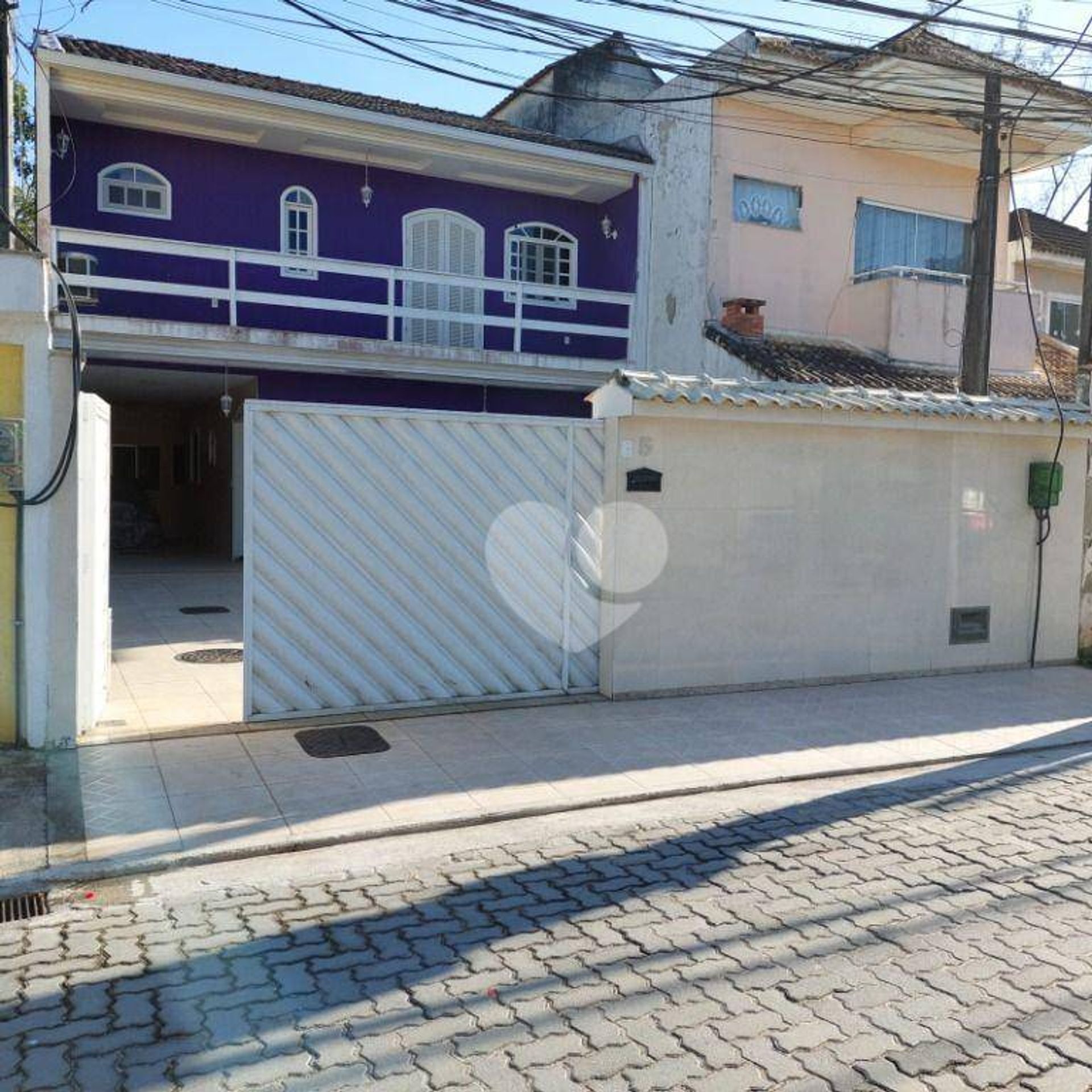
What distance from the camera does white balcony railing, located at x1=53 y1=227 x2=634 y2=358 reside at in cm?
1284

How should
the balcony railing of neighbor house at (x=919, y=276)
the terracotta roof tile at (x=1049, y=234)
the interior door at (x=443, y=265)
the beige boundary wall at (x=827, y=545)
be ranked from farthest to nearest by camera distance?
the terracotta roof tile at (x=1049, y=234), the balcony railing of neighbor house at (x=919, y=276), the interior door at (x=443, y=265), the beige boundary wall at (x=827, y=545)

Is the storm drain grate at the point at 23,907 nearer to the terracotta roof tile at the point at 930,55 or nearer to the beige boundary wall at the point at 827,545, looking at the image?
the beige boundary wall at the point at 827,545

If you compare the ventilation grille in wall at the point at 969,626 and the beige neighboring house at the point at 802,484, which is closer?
the beige neighboring house at the point at 802,484

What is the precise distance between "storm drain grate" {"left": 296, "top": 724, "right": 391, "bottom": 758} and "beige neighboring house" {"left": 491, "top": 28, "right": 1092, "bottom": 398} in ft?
30.7

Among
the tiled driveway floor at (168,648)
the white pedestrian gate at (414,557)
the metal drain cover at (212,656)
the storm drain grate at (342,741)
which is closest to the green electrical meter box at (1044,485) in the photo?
the white pedestrian gate at (414,557)

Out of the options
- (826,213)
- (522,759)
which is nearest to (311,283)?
(826,213)

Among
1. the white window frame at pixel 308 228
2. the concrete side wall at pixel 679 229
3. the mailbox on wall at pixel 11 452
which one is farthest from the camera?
the concrete side wall at pixel 679 229

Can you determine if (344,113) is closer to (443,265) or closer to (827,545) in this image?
(443,265)

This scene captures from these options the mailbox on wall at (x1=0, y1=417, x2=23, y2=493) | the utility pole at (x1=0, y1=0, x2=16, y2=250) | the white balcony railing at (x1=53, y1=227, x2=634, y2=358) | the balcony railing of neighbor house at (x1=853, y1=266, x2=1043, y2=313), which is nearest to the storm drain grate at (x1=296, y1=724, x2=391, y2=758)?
the mailbox on wall at (x1=0, y1=417, x2=23, y2=493)

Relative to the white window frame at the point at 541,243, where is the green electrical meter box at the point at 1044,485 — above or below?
below

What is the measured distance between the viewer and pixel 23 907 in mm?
4293

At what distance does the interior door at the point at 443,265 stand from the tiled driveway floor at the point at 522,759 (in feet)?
32.2

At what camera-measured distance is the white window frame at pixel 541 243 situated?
664 inches

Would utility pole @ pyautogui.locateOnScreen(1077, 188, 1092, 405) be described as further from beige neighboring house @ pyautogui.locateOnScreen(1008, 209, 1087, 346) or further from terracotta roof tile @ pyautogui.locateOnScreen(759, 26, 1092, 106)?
beige neighboring house @ pyautogui.locateOnScreen(1008, 209, 1087, 346)
